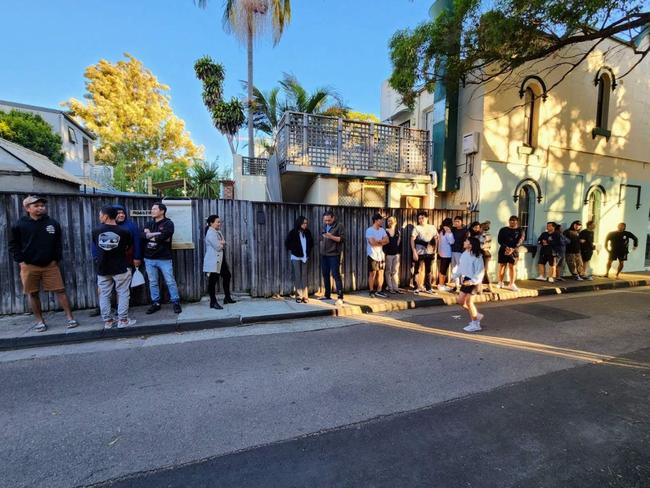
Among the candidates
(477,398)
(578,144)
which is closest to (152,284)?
(477,398)

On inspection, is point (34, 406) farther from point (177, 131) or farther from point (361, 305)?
point (177, 131)

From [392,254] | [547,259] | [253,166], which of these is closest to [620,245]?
[547,259]

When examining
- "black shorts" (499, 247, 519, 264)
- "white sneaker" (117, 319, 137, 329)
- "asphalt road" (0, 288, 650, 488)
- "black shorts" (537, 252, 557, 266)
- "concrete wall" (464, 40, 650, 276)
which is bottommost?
"asphalt road" (0, 288, 650, 488)

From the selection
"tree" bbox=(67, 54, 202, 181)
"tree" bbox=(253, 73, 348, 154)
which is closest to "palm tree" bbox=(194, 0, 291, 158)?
"tree" bbox=(253, 73, 348, 154)

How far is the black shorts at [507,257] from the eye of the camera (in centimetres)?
860

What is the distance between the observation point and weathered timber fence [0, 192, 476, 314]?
588 cm

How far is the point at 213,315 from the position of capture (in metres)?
5.93

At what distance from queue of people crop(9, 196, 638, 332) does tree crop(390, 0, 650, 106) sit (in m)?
3.78

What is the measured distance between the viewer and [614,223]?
12.2 m

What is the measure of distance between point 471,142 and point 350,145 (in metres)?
3.53

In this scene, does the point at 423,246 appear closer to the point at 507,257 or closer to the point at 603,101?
the point at 507,257

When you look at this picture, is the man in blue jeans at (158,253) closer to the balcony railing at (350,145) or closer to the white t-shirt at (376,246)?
the white t-shirt at (376,246)

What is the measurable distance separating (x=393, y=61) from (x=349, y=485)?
927 cm

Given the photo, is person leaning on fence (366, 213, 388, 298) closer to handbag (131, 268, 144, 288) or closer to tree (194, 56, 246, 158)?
handbag (131, 268, 144, 288)
